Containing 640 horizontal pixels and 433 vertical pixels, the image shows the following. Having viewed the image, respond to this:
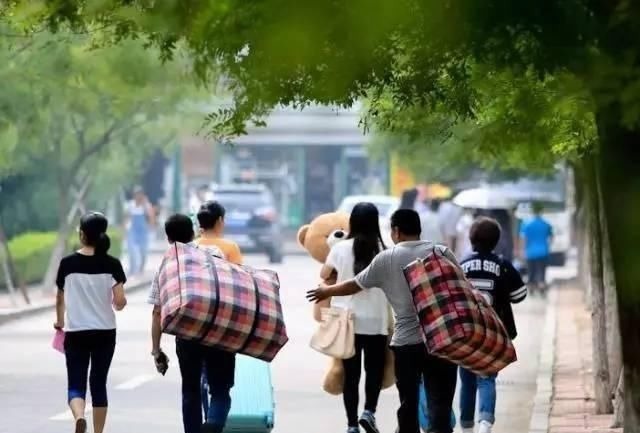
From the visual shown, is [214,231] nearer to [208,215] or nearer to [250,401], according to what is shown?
[208,215]

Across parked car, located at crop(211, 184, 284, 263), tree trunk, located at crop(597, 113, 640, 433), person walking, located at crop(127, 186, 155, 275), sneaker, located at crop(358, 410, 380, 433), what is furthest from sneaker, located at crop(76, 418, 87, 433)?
parked car, located at crop(211, 184, 284, 263)

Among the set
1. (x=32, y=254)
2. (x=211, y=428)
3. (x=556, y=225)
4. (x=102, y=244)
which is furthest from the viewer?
(x=556, y=225)

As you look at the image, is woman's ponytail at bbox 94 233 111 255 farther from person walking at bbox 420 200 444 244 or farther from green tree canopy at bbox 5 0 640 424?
person walking at bbox 420 200 444 244

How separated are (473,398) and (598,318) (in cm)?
345

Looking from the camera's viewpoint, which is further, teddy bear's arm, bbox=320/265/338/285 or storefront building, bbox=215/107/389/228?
storefront building, bbox=215/107/389/228

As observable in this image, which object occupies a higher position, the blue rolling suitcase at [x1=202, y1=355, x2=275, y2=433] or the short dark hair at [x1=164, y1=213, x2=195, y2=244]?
the short dark hair at [x1=164, y1=213, x2=195, y2=244]

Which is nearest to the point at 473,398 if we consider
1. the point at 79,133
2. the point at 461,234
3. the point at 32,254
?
the point at 461,234

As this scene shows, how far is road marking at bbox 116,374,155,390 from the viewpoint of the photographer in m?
17.2

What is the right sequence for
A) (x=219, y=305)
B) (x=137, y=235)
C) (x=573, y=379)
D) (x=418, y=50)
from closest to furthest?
(x=418, y=50) → (x=219, y=305) → (x=573, y=379) → (x=137, y=235)

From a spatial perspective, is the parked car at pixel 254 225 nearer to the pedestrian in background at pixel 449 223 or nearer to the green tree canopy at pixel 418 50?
the pedestrian in background at pixel 449 223

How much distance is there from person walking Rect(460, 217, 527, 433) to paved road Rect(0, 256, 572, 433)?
1.77 metres

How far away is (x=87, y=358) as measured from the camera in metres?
11.9

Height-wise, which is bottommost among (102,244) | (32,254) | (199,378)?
(32,254)

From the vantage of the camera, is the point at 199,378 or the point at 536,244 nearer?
the point at 199,378
